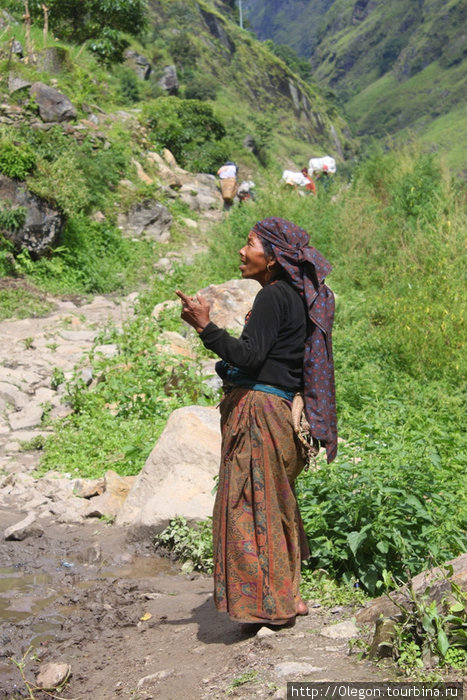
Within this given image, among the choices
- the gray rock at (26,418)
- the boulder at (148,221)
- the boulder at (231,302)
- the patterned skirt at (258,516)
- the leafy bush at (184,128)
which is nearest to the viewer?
the patterned skirt at (258,516)

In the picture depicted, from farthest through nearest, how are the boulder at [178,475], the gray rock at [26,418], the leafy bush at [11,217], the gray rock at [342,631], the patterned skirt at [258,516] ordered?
1. the leafy bush at [11,217]
2. the gray rock at [26,418]
3. the boulder at [178,475]
4. the patterned skirt at [258,516]
5. the gray rock at [342,631]

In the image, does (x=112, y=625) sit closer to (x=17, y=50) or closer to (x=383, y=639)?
(x=383, y=639)

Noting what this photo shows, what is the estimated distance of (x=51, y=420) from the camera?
21.5 feet

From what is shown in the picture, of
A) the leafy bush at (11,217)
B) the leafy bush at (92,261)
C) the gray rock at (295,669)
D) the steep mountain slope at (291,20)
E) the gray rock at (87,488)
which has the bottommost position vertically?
the leafy bush at (92,261)

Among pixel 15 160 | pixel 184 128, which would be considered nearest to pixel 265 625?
pixel 15 160

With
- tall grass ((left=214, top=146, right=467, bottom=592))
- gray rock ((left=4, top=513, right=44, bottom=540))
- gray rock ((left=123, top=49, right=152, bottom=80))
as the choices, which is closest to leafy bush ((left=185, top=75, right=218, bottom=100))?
gray rock ((left=123, top=49, right=152, bottom=80))

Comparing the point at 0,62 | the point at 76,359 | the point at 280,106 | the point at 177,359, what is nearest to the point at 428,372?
the point at 177,359

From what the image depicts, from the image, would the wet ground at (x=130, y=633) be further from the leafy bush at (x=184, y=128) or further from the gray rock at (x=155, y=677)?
the leafy bush at (x=184, y=128)

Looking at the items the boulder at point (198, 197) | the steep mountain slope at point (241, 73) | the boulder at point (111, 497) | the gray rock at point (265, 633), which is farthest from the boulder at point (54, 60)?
the steep mountain slope at point (241, 73)

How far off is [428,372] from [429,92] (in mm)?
104956

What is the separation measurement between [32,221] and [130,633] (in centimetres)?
853

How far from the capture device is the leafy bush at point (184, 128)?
61.5 ft

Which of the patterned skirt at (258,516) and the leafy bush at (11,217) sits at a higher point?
the patterned skirt at (258,516)

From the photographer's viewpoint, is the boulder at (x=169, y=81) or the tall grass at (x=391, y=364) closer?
the tall grass at (x=391, y=364)
